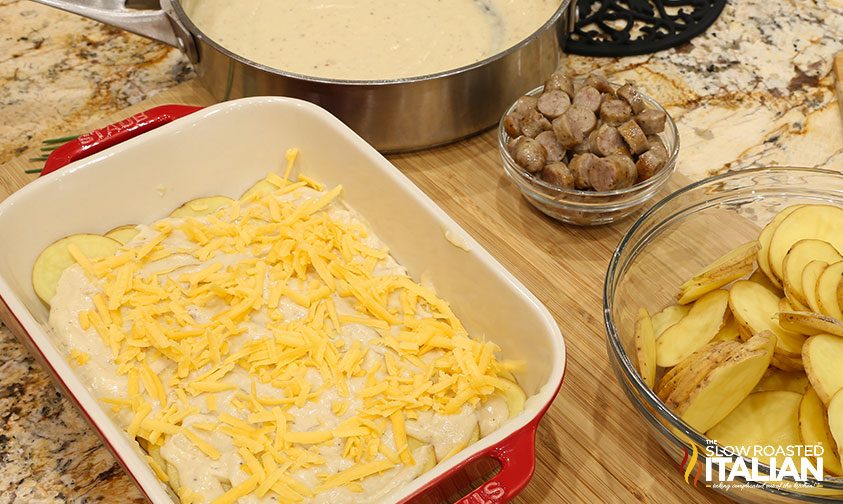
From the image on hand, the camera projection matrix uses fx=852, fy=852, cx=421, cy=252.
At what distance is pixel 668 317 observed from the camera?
1175 millimetres

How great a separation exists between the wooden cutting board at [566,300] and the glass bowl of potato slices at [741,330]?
6cm

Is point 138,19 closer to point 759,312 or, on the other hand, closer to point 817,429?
point 759,312

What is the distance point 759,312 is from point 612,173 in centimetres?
32

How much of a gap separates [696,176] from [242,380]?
0.89 m

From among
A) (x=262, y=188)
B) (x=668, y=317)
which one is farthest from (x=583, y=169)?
(x=262, y=188)

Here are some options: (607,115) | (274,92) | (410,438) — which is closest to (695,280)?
(607,115)

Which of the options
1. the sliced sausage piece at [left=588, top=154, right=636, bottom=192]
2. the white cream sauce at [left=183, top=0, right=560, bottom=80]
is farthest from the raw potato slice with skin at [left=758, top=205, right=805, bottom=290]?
the white cream sauce at [left=183, top=0, right=560, bottom=80]

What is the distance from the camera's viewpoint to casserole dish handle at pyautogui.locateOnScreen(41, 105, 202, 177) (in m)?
1.28

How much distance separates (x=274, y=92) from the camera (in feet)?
4.67

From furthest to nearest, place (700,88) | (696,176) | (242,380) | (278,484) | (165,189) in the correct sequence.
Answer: (700,88) < (696,176) < (165,189) < (242,380) < (278,484)

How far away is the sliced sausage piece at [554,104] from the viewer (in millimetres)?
1375

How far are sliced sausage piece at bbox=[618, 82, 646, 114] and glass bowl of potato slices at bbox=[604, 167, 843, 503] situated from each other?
0.63ft

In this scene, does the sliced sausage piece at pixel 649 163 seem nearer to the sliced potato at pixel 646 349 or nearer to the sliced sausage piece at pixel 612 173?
the sliced sausage piece at pixel 612 173

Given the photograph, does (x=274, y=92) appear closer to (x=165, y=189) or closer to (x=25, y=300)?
(x=165, y=189)
